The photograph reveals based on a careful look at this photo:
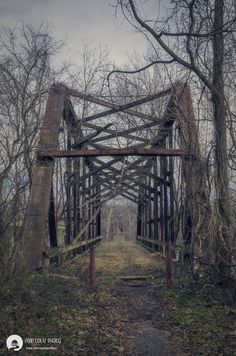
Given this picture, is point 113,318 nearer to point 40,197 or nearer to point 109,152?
point 40,197

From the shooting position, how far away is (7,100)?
32.9 feet

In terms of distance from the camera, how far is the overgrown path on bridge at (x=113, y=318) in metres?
4.30

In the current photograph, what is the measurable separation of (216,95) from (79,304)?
14.9 feet

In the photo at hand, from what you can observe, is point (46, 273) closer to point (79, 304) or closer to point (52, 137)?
point (79, 304)

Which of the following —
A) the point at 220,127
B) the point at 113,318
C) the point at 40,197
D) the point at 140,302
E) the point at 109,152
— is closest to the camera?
the point at 113,318

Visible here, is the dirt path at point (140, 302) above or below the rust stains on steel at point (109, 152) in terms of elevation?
below

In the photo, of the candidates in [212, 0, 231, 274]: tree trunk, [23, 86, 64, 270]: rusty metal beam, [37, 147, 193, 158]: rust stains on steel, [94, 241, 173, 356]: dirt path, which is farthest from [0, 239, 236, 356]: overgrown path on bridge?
[37, 147, 193, 158]: rust stains on steel

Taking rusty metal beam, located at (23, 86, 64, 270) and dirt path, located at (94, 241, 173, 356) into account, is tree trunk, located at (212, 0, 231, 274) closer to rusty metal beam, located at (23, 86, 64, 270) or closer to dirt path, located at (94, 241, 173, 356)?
dirt path, located at (94, 241, 173, 356)

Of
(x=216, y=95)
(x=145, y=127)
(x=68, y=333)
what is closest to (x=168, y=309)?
(x=68, y=333)

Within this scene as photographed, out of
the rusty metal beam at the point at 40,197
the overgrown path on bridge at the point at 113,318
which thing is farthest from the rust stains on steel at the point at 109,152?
the overgrown path on bridge at the point at 113,318

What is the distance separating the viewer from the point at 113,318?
5422 millimetres

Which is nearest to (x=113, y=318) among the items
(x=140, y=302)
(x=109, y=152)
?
(x=140, y=302)

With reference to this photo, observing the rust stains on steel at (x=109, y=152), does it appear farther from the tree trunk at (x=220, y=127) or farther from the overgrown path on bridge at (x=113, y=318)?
the overgrown path on bridge at (x=113, y=318)

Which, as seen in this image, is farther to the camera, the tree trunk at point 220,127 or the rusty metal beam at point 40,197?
the rusty metal beam at point 40,197
